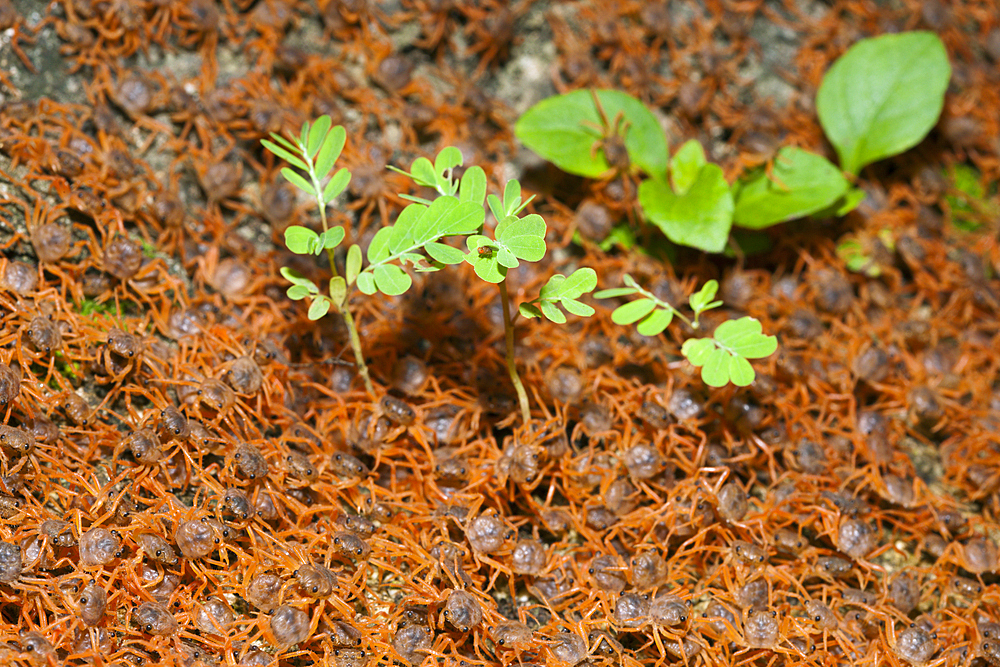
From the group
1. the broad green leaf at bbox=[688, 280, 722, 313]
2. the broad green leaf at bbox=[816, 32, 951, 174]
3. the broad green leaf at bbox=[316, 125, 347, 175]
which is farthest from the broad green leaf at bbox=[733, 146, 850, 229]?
the broad green leaf at bbox=[316, 125, 347, 175]

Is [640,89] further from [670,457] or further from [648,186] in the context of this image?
[670,457]

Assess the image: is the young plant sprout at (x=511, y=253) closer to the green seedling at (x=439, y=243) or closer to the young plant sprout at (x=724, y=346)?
the green seedling at (x=439, y=243)

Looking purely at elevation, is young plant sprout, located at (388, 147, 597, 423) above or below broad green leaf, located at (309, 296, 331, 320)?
above

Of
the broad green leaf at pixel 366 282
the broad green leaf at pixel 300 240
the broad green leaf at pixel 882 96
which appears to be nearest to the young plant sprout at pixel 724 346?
the broad green leaf at pixel 366 282

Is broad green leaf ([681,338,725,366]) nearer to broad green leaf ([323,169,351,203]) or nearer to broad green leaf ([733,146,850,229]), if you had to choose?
broad green leaf ([733,146,850,229])

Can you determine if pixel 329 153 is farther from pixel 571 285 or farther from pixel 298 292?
pixel 571 285

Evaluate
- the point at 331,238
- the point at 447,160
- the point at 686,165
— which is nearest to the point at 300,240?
the point at 331,238
